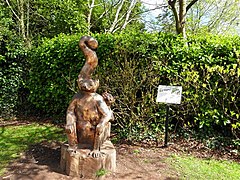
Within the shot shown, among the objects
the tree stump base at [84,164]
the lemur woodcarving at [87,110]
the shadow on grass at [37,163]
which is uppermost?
the lemur woodcarving at [87,110]

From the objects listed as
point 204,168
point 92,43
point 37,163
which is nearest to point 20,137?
point 37,163

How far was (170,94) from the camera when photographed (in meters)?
4.81

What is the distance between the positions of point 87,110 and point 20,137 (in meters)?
2.63

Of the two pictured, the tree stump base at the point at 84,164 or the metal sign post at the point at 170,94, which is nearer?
the tree stump base at the point at 84,164

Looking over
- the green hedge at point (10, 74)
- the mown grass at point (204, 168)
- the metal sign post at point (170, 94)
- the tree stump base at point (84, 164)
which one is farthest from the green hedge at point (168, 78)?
the green hedge at point (10, 74)

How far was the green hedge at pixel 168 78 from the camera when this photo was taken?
198 inches

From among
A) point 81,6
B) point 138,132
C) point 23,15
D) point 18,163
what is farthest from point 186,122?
point 81,6

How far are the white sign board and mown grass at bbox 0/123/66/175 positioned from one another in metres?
2.27

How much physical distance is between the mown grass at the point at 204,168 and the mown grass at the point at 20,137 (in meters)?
2.49

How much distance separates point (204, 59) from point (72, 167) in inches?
132

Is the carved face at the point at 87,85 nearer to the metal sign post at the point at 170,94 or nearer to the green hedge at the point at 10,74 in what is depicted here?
the metal sign post at the point at 170,94

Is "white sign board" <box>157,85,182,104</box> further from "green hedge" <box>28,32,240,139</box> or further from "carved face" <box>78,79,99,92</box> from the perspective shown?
"carved face" <box>78,79,99,92</box>

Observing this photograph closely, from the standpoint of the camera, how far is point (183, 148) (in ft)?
16.4

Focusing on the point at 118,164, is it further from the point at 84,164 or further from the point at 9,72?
the point at 9,72
